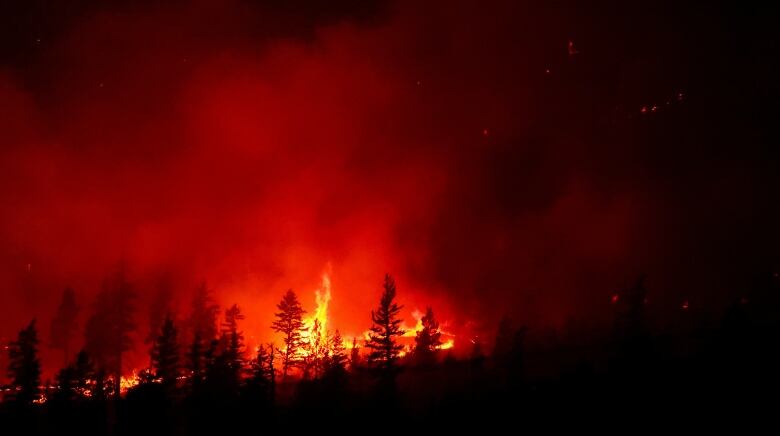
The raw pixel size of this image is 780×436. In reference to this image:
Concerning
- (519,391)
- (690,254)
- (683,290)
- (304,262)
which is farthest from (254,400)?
(690,254)

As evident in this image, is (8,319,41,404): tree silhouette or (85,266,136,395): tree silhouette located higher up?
(85,266,136,395): tree silhouette

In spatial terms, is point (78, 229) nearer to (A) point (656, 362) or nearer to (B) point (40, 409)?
(B) point (40, 409)

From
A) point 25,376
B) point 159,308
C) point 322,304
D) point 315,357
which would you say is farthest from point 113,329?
point 322,304

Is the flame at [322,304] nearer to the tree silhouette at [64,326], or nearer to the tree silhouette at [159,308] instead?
the tree silhouette at [159,308]

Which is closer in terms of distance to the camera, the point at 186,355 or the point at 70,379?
the point at 70,379

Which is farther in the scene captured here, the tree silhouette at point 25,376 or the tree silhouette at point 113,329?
the tree silhouette at point 113,329

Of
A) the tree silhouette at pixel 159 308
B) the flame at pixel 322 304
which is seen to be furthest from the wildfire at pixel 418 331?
the tree silhouette at pixel 159 308

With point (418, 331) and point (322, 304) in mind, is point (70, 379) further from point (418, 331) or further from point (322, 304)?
point (322, 304)

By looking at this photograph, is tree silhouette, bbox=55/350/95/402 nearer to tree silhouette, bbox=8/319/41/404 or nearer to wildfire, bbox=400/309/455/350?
tree silhouette, bbox=8/319/41/404

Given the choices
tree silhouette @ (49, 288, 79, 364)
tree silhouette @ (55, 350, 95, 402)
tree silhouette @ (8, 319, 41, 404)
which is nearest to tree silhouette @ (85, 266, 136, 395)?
tree silhouette @ (49, 288, 79, 364)

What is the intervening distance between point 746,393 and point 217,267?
425ft

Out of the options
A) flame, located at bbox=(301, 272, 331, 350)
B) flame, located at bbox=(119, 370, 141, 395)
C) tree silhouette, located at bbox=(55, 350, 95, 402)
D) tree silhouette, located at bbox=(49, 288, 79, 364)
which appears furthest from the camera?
flame, located at bbox=(301, 272, 331, 350)

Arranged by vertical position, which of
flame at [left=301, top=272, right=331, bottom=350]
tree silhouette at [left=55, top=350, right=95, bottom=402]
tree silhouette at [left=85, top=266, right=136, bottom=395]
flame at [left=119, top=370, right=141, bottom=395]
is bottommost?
tree silhouette at [left=55, top=350, right=95, bottom=402]

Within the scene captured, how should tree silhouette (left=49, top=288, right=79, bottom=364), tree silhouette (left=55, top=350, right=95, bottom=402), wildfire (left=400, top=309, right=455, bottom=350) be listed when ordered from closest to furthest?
tree silhouette (left=55, top=350, right=95, bottom=402), tree silhouette (left=49, top=288, right=79, bottom=364), wildfire (left=400, top=309, right=455, bottom=350)
